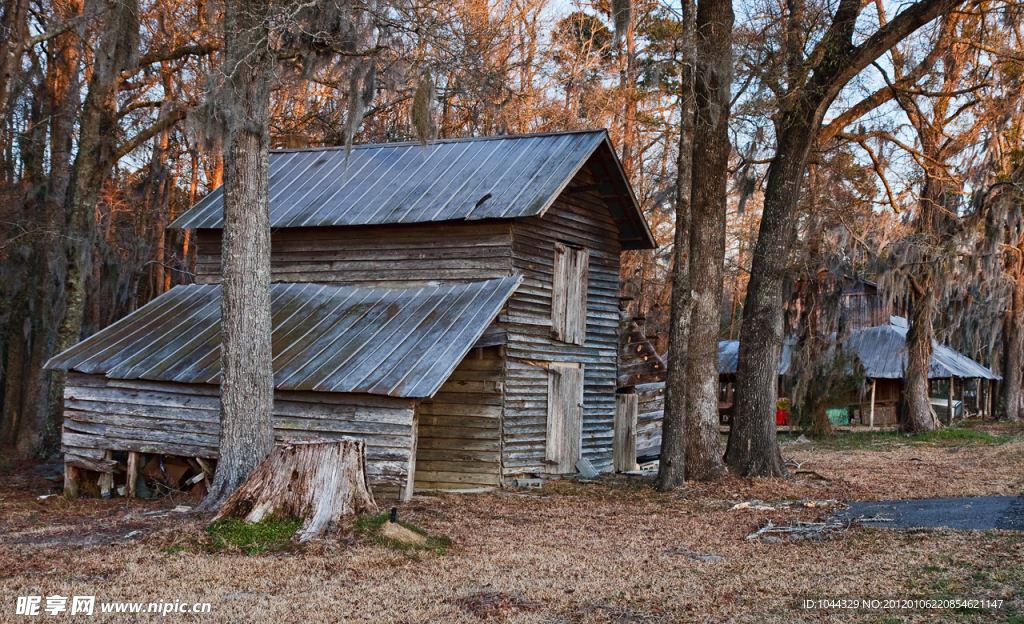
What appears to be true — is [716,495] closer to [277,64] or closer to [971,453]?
[277,64]

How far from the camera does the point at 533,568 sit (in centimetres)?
773

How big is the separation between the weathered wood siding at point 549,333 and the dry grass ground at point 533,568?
3.00 metres

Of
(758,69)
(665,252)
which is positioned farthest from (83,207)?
(665,252)

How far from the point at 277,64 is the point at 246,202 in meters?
1.80

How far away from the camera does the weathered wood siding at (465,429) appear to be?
46.6ft

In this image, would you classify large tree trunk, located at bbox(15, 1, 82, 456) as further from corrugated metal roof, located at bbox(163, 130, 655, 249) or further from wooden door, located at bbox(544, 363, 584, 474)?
wooden door, located at bbox(544, 363, 584, 474)

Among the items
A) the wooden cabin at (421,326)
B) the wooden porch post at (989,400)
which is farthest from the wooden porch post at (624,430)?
the wooden porch post at (989,400)

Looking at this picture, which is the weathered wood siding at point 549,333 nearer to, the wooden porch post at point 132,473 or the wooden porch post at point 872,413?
the wooden porch post at point 132,473

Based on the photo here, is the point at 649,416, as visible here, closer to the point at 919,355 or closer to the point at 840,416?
the point at 919,355

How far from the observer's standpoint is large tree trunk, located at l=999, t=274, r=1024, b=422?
29766 mm

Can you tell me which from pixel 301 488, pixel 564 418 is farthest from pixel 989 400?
pixel 301 488

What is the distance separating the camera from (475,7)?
74.8 ft

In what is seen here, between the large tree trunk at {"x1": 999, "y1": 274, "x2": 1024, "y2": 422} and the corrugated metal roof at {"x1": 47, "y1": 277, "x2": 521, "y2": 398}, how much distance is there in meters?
22.7

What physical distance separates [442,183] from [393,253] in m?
1.57
